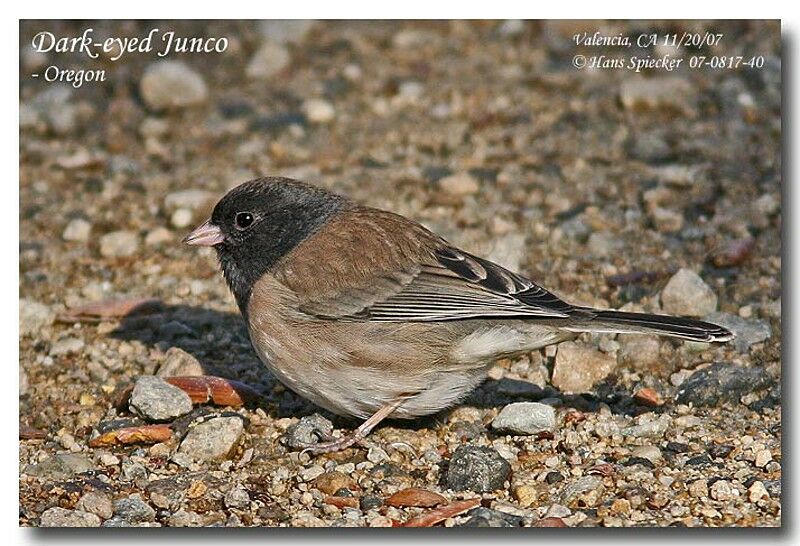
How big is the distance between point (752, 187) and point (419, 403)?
2.70 metres

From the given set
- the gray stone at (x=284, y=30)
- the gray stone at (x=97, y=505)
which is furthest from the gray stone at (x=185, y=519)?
the gray stone at (x=284, y=30)

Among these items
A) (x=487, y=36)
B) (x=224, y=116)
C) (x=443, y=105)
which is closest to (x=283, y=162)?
(x=224, y=116)

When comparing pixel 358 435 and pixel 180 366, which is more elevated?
pixel 180 366

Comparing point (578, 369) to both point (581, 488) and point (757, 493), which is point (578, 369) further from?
point (757, 493)

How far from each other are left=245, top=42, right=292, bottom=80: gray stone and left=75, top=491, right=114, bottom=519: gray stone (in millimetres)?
3991

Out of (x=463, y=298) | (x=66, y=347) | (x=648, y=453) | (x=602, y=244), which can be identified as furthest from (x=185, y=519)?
(x=602, y=244)

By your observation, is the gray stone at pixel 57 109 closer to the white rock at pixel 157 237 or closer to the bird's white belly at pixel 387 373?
the white rock at pixel 157 237

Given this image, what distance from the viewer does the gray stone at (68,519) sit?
3930 millimetres

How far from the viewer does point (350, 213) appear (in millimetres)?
4785

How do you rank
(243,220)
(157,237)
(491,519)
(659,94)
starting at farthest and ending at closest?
(659,94), (157,237), (243,220), (491,519)

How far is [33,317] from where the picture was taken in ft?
17.5

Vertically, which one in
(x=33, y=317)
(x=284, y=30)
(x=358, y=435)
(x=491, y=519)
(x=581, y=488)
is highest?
(x=284, y=30)

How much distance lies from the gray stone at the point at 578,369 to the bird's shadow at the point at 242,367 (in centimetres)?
4

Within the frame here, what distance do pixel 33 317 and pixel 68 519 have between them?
1.65 meters
